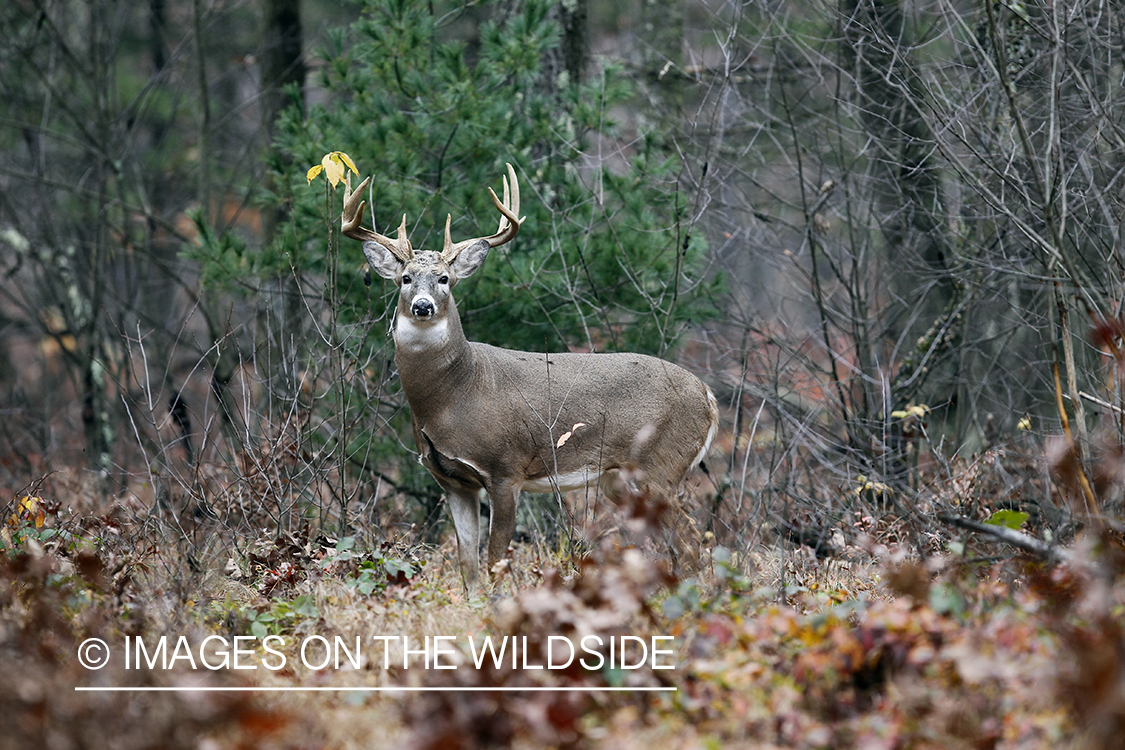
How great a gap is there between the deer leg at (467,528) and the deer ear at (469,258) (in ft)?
4.27

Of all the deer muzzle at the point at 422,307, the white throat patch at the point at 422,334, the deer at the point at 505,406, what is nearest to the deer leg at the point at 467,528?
the deer at the point at 505,406

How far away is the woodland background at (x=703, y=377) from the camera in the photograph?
385cm

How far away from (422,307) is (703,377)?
3862 millimetres

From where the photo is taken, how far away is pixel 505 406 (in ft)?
20.4

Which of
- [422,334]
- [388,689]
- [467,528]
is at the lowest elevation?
[388,689]

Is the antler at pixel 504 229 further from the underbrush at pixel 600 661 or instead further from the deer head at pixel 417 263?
the underbrush at pixel 600 661

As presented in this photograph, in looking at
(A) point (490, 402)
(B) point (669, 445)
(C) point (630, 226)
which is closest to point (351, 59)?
(C) point (630, 226)

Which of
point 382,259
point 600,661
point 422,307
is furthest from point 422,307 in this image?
point 600,661

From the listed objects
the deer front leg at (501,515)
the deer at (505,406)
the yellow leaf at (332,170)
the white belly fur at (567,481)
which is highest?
the yellow leaf at (332,170)

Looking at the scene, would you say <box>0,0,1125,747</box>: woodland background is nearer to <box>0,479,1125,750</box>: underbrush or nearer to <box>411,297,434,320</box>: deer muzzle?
<box>0,479,1125,750</box>: underbrush

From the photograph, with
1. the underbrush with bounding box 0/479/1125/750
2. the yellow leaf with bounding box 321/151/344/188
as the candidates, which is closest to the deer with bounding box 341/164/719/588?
the yellow leaf with bounding box 321/151/344/188

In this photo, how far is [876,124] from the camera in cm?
844
